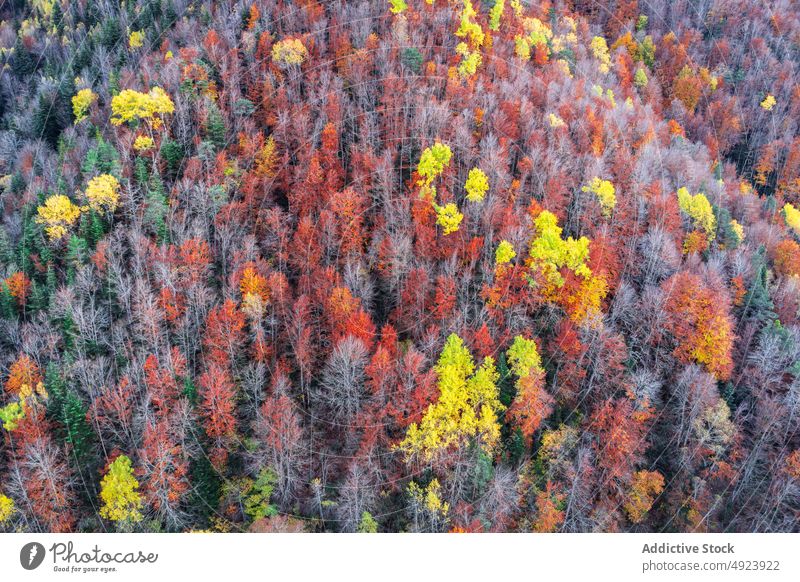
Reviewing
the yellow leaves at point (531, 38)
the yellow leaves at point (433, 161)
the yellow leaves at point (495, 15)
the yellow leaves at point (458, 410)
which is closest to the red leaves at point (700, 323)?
the yellow leaves at point (458, 410)

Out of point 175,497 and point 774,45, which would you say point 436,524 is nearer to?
point 175,497

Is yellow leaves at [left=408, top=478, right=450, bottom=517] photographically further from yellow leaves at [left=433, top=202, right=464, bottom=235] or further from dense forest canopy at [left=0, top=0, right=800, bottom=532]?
yellow leaves at [left=433, top=202, right=464, bottom=235]

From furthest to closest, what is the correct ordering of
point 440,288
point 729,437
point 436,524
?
A: 1. point 440,288
2. point 729,437
3. point 436,524

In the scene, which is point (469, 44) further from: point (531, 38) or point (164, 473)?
point (164, 473)

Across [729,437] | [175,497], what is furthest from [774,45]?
[175,497]

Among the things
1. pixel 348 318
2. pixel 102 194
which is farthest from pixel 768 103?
pixel 102 194
